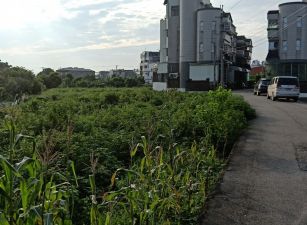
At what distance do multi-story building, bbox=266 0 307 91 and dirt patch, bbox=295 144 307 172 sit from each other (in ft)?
164

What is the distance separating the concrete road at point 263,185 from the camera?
4961 mm

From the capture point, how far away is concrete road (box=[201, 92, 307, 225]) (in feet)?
16.3

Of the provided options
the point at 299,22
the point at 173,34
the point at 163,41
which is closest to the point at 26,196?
the point at 299,22

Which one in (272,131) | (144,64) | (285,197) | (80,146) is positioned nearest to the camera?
(285,197)

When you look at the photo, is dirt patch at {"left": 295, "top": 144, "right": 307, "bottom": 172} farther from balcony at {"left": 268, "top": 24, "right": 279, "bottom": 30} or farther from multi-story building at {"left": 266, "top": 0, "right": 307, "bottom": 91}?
balcony at {"left": 268, "top": 24, "right": 279, "bottom": 30}

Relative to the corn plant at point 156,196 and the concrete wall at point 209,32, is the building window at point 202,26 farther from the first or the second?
the corn plant at point 156,196

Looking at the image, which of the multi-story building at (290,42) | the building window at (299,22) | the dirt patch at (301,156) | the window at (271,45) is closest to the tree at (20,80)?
the multi-story building at (290,42)

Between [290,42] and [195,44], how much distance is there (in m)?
13.9

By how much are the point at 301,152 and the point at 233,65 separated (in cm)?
6573

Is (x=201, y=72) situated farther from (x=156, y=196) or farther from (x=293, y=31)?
(x=156, y=196)

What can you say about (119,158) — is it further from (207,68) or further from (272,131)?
(207,68)

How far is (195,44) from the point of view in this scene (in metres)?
65.2

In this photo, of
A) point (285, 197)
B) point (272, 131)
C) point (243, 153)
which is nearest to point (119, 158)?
point (243, 153)

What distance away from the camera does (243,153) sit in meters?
8.93
